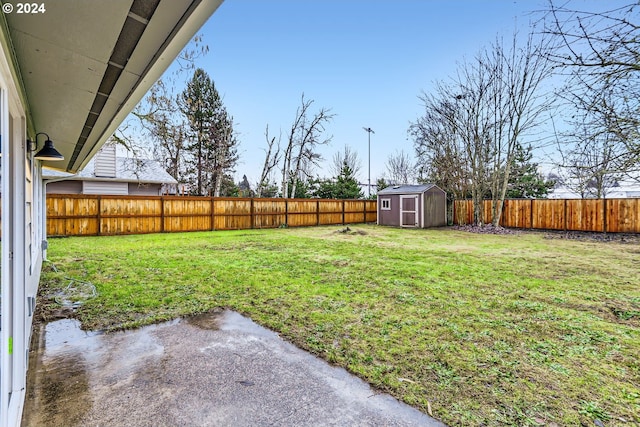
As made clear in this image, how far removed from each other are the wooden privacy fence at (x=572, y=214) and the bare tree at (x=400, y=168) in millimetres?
12364

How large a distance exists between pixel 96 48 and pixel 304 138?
64.5 feet

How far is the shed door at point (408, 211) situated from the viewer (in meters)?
14.6

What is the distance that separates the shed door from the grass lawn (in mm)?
7736

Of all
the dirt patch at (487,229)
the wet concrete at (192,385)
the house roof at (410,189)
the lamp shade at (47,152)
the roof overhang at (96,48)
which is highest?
the house roof at (410,189)

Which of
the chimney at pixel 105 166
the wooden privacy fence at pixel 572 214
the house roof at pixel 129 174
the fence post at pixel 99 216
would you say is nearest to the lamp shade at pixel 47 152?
the fence post at pixel 99 216

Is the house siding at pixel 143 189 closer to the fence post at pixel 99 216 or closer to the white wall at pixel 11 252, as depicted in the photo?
the fence post at pixel 99 216

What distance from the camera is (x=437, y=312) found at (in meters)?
3.30

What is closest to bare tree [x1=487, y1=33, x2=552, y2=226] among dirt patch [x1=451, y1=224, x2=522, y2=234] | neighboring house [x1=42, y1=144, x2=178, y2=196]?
dirt patch [x1=451, y1=224, x2=522, y2=234]

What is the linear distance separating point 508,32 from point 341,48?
723 cm

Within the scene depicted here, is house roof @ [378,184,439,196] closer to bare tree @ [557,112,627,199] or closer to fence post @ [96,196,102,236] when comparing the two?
bare tree @ [557,112,627,199]

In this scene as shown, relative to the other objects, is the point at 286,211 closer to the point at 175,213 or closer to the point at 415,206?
the point at 175,213

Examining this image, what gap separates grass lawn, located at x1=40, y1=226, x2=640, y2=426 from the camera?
1928mm

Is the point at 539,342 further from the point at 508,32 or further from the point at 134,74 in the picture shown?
the point at 508,32

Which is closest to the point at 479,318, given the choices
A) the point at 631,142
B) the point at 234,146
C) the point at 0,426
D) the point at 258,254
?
the point at 631,142
